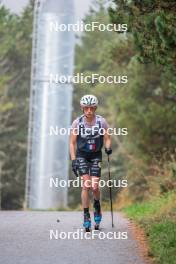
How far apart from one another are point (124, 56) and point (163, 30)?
47.8ft

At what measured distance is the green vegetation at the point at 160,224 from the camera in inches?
365

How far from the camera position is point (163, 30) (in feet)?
34.3

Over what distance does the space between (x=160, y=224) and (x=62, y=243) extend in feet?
6.03

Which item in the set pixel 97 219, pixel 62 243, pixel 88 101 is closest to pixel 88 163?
pixel 97 219

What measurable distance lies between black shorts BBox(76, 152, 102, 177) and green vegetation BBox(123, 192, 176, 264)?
1.25m

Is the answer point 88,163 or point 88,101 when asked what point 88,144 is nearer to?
point 88,163

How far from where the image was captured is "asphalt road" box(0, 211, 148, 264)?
30.3 ft

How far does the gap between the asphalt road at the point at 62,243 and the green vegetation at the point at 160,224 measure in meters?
0.27

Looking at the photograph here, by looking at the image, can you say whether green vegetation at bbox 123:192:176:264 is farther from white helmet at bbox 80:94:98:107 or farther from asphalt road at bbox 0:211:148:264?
white helmet at bbox 80:94:98:107

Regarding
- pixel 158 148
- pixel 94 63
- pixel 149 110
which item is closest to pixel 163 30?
pixel 158 148

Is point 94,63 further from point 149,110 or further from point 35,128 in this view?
point 35,128

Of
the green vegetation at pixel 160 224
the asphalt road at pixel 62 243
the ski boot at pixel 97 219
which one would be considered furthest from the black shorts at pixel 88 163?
the green vegetation at pixel 160 224

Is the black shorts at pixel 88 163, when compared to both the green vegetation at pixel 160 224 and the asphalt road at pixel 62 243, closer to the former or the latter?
the asphalt road at pixel 62 243

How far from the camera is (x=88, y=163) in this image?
38.1ft
